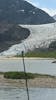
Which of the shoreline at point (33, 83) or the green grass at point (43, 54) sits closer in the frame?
the shoreline at point (33, 83)

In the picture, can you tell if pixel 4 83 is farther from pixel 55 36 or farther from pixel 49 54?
pixel 55 36

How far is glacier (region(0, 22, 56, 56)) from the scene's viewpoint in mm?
169625

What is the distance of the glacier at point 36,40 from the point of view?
169625 millimetres

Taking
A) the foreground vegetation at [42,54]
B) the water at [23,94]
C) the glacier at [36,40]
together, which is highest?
the water at [23,94]

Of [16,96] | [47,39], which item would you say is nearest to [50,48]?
[47,39]

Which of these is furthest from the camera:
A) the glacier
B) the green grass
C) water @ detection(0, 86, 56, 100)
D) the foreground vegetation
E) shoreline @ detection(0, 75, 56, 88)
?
the glacier

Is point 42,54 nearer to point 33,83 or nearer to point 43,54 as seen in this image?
point 43,54

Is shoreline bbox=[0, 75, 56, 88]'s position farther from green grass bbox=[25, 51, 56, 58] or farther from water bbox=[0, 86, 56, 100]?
green grass bbox=[25, 51, 56, 58]

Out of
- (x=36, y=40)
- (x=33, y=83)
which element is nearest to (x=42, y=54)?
(x=36, y=40)

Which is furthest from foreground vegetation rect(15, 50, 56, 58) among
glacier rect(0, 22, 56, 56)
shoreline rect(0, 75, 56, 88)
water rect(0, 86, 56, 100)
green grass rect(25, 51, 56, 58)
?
water rect(0, 86, 56, 100)

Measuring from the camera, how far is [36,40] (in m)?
179

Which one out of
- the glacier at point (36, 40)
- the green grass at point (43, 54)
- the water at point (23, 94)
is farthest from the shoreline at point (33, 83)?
→ the glacier at point (36, 40)

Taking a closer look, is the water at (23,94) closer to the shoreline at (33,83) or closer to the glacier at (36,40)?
the shoreline at (33,83)

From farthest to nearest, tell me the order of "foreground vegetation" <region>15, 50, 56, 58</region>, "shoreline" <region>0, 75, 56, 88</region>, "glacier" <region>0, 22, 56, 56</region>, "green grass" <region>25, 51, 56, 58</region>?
"glacier" <region>0, 22, 56, 56</region>
"green grass" <region>25, 51, 56, 58</region>
"foreground vegetation" <region>15, 50, 56, 58</region>
"shoreline" <region>0, 75, 56, 88</region>
